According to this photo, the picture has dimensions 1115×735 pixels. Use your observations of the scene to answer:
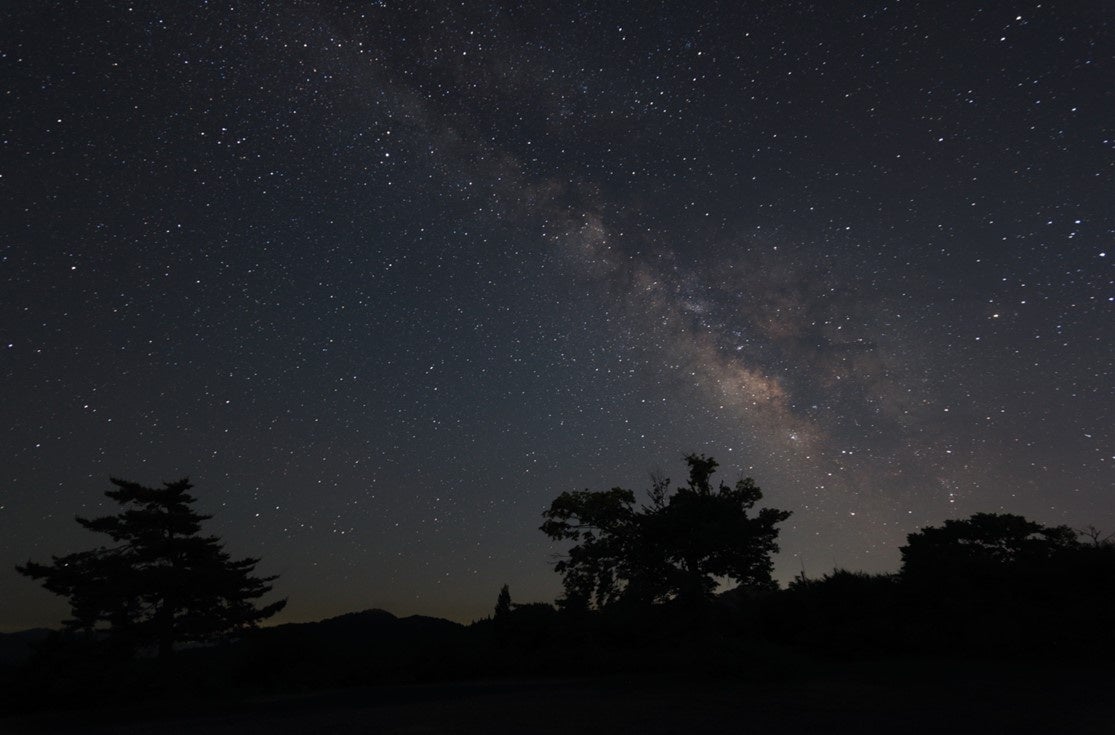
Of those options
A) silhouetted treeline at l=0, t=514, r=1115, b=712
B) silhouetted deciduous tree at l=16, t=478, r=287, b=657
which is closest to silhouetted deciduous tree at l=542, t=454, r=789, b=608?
silhouetted treeline at l=0, t=514, r=1115, b=712

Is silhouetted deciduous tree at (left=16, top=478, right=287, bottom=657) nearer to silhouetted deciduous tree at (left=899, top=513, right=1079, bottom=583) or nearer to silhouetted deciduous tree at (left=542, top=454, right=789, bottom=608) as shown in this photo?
silhouetted deciduous tree at (left=542, top=454, right=789, bottom=608)

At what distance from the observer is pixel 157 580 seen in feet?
78.2

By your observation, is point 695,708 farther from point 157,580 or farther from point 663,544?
point 157,580

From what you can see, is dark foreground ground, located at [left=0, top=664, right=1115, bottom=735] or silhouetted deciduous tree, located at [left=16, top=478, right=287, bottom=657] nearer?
dark foreground ground, located at [left=0, top=664, right=1115, bottom=735]

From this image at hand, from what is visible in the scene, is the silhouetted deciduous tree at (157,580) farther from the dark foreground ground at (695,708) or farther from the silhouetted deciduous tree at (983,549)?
the silhouetted deciduous tree at (983,549)

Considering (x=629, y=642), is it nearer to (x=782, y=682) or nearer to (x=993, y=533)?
(x=782, y=682)

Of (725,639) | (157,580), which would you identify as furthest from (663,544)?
(157,580)

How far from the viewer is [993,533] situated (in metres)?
25.5

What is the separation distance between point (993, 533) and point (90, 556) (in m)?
34.1

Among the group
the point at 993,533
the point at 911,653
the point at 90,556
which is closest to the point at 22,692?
the point at 90,556

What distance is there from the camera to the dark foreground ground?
30.9 ft

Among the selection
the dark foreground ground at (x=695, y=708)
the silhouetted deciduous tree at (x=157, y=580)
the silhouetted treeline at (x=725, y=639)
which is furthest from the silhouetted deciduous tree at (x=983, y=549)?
the silhouetted deciduous tree at (x=157, y=580)

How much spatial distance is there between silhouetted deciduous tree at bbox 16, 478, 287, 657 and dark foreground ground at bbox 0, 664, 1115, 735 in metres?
7.33

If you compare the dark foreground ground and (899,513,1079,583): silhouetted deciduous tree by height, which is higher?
(899,513,1079,583): silhouetted deciduous tree
